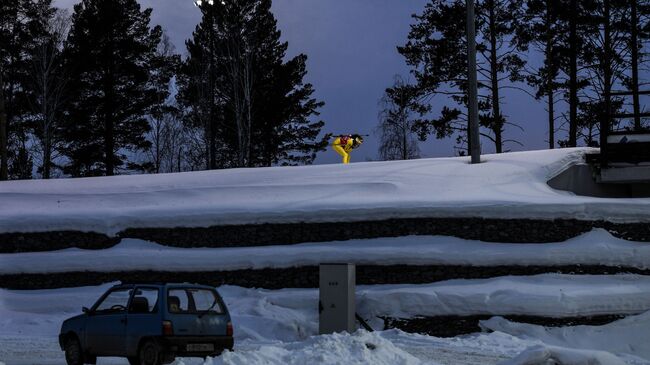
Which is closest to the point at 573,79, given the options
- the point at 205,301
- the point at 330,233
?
the point at 330,233

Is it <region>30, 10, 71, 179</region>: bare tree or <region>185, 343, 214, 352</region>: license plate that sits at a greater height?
<region>30, 10, 71, 179</region>: bare tree

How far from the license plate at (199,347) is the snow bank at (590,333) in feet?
21.4

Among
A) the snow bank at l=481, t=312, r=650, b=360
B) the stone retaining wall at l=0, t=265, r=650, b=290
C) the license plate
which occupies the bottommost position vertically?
the snow bank at l=481, t=312, r=650, b=360

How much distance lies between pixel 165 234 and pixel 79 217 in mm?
2508

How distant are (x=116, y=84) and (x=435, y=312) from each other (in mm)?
29889

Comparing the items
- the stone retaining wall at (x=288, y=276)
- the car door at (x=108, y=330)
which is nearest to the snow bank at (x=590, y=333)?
the stone retaining wall at (x=288, y=276)

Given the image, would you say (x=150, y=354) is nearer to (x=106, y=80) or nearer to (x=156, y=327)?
(x=156, y=327)

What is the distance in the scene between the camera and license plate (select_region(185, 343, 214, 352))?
403 inches

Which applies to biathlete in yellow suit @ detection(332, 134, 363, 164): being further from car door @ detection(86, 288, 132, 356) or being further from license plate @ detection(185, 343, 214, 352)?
license plate @ detection(185, 343, 214, 352)

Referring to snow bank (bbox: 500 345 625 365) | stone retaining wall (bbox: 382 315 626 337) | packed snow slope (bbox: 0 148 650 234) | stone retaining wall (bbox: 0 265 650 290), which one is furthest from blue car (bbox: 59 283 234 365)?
packed snow slope (bbox: 0 148 650 234)

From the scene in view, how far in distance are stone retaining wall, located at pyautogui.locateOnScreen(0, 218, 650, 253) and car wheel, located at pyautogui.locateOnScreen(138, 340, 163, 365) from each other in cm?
751

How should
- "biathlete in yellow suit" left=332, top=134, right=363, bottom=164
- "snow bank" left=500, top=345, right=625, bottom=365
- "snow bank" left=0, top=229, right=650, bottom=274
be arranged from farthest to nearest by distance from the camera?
"biathlete in yellow suit" left=332, top=134, right=363, bottom=164, "snow bank" left=0, top=229, right=650, bottom=274, "snow bank" left=500, top=345, right=625, bottom=365

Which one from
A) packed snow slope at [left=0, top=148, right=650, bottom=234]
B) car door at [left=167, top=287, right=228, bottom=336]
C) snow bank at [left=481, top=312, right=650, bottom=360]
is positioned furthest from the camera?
packed snow slope at [left=0, top=148, right=650, bottom=234]

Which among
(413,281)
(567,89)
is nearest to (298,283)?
(413,281)
